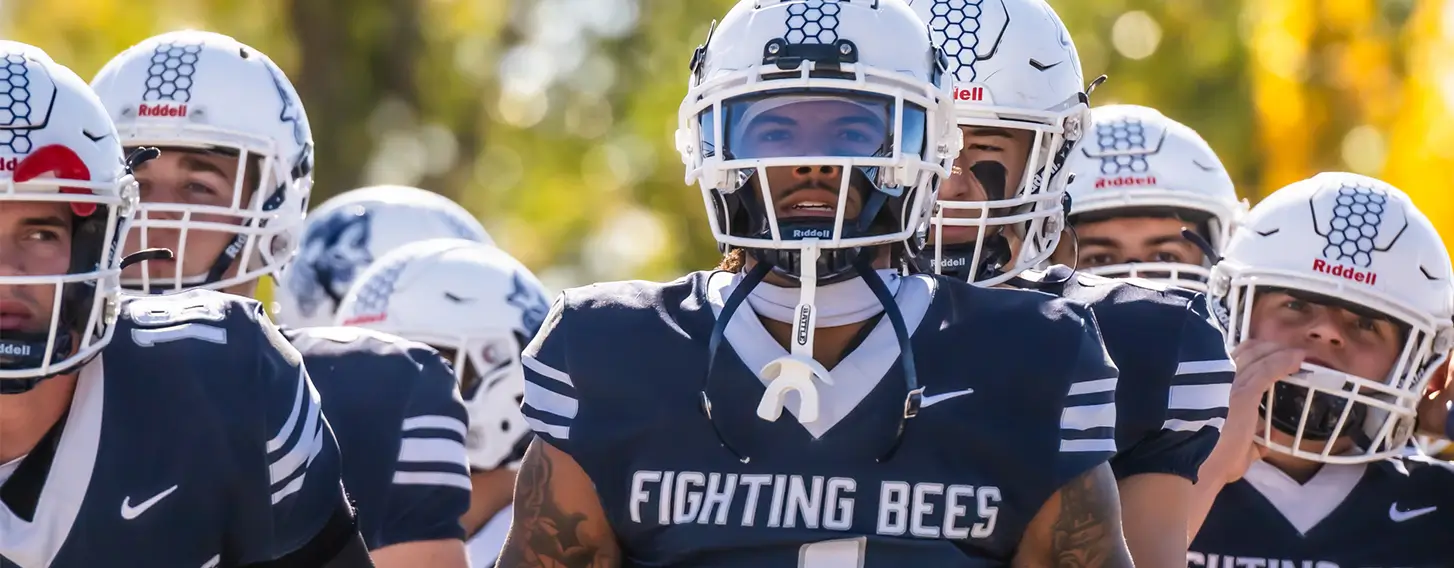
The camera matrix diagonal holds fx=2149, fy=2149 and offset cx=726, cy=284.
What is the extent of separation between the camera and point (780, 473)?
285 centimetres

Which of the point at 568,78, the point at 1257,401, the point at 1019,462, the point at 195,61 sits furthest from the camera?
the point at 568,78

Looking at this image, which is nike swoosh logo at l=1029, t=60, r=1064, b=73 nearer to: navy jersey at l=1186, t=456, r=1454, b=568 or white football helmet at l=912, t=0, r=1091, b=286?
white football helmet at l=912, t=0, r=1091, b=286

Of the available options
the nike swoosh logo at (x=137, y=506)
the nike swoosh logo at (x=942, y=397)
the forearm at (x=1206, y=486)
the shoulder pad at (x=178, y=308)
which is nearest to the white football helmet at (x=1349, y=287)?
the forearm at (x=1206, y=486)

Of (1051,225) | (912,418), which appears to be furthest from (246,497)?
(1051,225)

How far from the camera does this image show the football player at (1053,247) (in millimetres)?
3387

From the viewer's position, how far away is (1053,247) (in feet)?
12.2

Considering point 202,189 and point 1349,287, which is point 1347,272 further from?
point 202,189

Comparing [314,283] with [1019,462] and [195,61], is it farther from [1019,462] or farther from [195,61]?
[1019,462]

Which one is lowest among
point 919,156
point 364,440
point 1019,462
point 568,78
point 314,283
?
point 568,78

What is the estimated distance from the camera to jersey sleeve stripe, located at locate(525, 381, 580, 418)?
2.93 m

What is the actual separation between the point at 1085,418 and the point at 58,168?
5.05 feet

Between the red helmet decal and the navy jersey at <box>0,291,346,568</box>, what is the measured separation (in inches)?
7.9

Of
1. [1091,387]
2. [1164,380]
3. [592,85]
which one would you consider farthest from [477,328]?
[592,85]

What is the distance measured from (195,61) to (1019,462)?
2.47 metres
